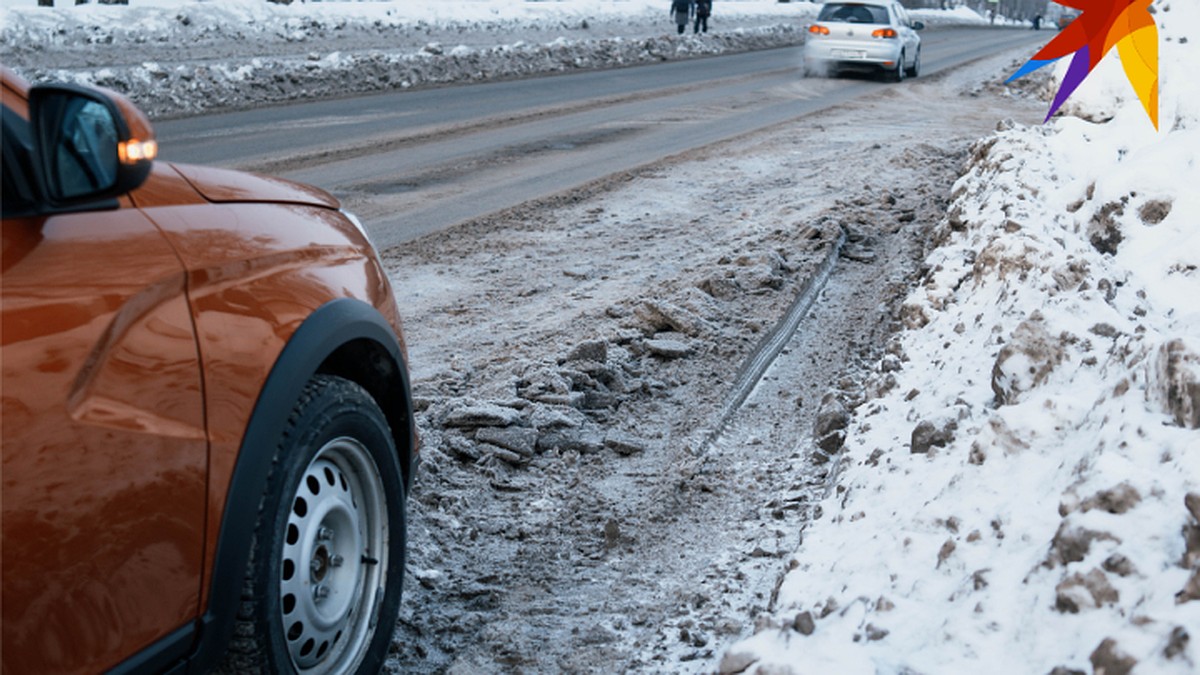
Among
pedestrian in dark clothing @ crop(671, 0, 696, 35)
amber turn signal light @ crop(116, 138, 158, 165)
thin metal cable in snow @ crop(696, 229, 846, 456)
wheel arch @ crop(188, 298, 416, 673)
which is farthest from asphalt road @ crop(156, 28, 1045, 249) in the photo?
pedestrian in dark clothing @ crop(671, 0, 696, 35)

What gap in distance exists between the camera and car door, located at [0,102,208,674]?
6.10 ft

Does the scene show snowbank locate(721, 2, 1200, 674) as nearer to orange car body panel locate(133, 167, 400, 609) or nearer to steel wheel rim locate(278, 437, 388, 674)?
steel wheel rim locate(278, 437, 388, 674)

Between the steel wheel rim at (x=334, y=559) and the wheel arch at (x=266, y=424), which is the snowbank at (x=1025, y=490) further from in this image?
the wheel arch at (x=266, y=424)

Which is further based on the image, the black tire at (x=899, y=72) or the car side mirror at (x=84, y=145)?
the black tire at (x=899, y=72)

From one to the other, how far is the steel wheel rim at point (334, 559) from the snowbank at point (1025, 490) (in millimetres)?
919

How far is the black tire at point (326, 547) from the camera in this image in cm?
246

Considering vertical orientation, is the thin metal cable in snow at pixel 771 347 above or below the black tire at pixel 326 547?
below

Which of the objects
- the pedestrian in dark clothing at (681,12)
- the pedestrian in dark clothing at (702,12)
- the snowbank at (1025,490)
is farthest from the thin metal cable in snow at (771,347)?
the pedestrian in dark clothing at (702,12)

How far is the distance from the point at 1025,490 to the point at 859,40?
71.3 ft

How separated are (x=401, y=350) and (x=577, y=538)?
1240 millimetres

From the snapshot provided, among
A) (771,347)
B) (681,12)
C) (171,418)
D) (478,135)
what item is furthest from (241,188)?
(681,12)

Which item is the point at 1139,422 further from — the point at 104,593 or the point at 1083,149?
the point at 1083,149

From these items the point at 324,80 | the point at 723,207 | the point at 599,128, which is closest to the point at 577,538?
the point at 723,207

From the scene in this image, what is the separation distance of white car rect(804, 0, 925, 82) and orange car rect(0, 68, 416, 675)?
2185cm
